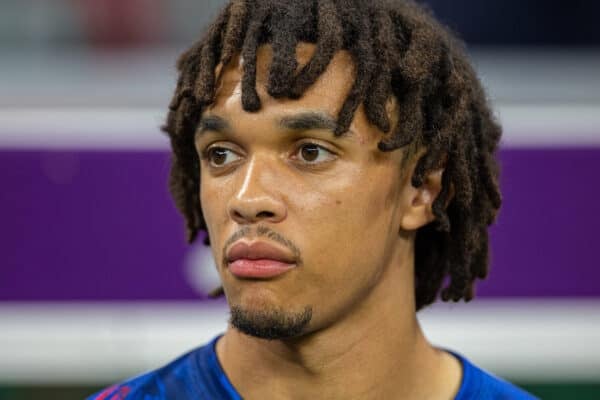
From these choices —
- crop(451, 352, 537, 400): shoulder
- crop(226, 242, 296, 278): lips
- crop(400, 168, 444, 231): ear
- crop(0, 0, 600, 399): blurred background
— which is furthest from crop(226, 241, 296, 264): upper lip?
crop(0, 0, 600, 399): blurred background

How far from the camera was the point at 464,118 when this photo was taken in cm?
334

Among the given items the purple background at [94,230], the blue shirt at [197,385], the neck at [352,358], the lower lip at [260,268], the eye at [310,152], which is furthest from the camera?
the purple background at [94,230]

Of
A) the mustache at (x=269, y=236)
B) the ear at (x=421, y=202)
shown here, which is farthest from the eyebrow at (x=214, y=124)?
Answer: the ear at (x=421, y=202)

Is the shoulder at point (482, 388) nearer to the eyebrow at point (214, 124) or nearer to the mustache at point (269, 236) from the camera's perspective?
the mustache at point (269, 236)

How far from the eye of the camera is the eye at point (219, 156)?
124 inches

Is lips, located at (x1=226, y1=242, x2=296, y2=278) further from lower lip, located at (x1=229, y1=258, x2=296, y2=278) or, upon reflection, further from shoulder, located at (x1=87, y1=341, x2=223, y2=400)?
shoulder, located at (x1=87, y1=341, x2=223, y2=400)

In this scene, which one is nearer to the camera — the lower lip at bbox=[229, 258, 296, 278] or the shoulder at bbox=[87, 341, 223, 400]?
the lower lip at bbox=[229, 258, 296, 278]

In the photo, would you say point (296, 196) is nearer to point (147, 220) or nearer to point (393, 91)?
point (393, 91)

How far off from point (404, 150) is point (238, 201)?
1.62 feet

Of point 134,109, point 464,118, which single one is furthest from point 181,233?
point 464,118

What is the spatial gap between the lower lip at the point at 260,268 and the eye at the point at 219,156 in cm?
29

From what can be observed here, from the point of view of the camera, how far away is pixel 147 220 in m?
6.30

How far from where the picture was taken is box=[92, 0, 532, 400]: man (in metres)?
3.03

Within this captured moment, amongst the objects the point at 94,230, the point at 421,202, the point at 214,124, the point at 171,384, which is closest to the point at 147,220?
the point at 94,230
